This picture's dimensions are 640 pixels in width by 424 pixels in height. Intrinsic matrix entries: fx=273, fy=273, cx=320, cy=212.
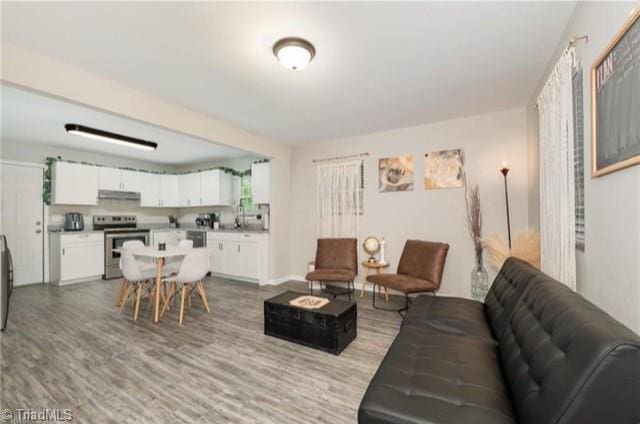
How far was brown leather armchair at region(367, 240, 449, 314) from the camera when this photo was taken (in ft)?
10.5

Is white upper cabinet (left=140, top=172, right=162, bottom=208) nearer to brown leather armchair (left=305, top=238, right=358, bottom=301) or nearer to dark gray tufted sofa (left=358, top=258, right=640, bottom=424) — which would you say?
brown leather armchair (left=305, top=238, right=358, bottom=301)

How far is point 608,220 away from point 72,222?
7135 millimetres

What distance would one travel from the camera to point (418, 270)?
3572 millimetres

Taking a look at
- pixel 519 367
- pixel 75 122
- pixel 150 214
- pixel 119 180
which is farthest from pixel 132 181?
pixel 519 367

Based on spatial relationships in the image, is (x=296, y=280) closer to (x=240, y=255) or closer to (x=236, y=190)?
(x=240, y=255)

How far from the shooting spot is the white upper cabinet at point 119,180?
5484 mm

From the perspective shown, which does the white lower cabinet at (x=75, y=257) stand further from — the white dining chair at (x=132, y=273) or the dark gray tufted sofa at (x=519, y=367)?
the dark gray tufted sofa at (x=519, y=367)

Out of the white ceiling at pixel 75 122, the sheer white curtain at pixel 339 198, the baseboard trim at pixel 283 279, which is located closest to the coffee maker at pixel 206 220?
the white ceiling at pixel 75 122

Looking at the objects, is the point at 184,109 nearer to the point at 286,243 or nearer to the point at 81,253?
the point at 286,243

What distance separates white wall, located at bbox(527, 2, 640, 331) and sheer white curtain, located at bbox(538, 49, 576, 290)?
86 millimetres

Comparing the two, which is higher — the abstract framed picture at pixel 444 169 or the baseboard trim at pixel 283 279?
the abstract framed picture at pixel 444 169

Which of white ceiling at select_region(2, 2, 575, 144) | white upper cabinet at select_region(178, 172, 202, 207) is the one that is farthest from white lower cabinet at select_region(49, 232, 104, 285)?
white ceiling at select_region(2, 2, 575, 144)

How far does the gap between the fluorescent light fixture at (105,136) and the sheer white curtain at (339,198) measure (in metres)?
2.86

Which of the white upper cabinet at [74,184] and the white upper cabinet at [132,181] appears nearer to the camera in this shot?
the white upper cabinet at [74,184]
